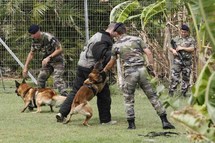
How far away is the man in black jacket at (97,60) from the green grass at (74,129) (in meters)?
0.22

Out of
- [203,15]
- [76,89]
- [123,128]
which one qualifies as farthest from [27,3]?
[203,15]

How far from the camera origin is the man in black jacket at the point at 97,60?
9.23m

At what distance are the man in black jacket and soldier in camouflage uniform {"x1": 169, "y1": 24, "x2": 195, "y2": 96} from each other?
3.58 m

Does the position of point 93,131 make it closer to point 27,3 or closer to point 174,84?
point 174,84

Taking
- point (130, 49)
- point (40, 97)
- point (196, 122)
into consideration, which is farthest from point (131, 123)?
point (196, 122)

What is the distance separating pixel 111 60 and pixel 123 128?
1096mm

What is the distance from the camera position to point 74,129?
8648 millimetres

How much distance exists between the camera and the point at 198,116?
1611 mm

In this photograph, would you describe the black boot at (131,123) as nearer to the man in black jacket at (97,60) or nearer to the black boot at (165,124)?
the black boot at (165,124)

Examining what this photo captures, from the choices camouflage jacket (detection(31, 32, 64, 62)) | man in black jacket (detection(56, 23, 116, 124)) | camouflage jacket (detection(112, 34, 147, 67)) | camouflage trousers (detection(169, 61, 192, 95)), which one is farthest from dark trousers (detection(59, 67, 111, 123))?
camouflage trousers (detection(169, 61, 192, 95))

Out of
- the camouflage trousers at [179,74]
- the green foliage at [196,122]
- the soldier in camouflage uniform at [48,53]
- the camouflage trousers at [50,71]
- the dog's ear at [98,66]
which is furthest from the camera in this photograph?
the camouflage trousers at [179,74]

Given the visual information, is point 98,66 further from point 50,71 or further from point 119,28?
point 50,71

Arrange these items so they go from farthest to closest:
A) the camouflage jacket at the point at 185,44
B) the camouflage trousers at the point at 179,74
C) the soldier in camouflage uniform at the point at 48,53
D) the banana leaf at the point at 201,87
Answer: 1. the camouflage trousers at the point at 179,74
2. the camouflage jacket at the point at 185,44
3. the soldier in camouflage uniform at the point at 48,53
4. the banana leaf at the point at 201,87

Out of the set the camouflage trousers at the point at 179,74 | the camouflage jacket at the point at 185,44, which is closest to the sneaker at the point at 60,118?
the camouflage trousers at the point at 179,74
